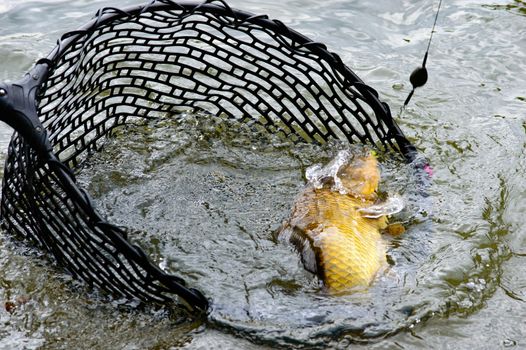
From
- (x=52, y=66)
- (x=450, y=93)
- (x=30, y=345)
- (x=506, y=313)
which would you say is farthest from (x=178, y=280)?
(x=450, y=93)

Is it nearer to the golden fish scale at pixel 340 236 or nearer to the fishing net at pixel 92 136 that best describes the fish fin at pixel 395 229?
the golden fish scale at pixel 340 236

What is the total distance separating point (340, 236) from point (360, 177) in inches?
23.0

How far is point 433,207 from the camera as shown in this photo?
3648 millimetres

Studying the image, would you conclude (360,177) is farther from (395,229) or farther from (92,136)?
(92,136)

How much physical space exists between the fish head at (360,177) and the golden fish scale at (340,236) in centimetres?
5

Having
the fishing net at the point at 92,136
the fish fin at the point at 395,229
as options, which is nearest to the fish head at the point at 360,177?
the fish fin at the point at 395,229

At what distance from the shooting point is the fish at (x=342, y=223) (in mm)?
2904

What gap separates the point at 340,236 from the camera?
9.68ft

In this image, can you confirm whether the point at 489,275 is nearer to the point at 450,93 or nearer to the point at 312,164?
the point at 312,164

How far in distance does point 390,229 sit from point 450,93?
1791 mm

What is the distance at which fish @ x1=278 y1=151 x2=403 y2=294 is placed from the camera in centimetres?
290

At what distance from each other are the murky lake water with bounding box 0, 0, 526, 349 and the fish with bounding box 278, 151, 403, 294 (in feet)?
0.25

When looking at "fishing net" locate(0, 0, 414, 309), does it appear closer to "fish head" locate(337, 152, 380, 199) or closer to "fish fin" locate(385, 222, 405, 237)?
"fish head" locate(337, 152, 380, 199)

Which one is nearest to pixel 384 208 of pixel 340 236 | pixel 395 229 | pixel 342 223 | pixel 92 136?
pixel 395 229
